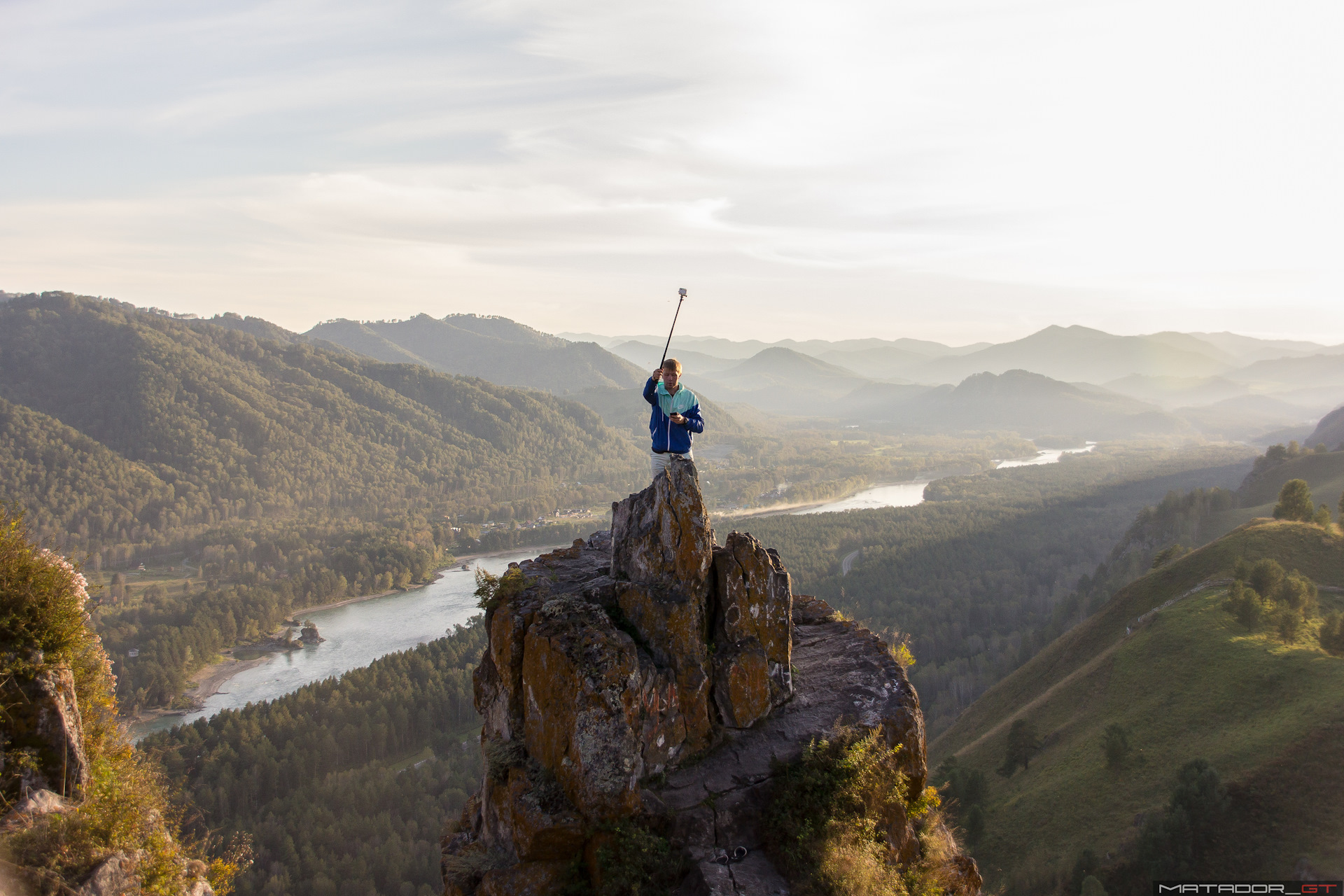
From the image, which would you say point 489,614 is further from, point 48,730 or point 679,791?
point 48,730

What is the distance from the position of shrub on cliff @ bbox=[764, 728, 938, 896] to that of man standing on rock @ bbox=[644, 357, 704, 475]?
7089 millimetres

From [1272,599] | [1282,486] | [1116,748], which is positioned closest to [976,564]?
[1282,486]

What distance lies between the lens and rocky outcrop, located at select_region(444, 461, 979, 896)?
12.6 m

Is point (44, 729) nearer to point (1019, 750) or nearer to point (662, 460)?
point (662, 460)

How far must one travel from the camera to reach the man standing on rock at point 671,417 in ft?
51.3

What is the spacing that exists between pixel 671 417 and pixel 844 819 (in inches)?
359

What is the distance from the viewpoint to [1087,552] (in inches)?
5143

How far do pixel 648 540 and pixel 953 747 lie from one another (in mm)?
53967

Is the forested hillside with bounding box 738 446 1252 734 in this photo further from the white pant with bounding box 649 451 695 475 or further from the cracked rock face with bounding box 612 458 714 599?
the white pant with bounding box 649 451 695 475

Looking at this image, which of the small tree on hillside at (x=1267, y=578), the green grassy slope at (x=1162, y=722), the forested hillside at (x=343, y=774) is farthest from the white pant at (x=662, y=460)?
the small tree on hillside at (x=1267, y=578)

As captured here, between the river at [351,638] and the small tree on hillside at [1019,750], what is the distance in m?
50.2

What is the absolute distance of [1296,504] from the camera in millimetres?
67250

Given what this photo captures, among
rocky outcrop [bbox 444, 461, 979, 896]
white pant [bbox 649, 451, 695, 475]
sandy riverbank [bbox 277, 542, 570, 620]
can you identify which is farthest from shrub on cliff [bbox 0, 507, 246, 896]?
sandy riverbank [bbox 277, 542, 570, 620]

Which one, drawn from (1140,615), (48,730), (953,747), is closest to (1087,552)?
(1140,615)
